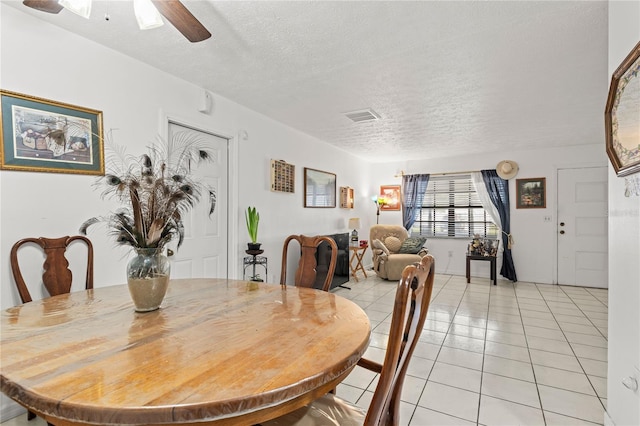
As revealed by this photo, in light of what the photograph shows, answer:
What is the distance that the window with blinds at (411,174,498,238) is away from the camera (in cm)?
614

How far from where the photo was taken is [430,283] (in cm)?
102

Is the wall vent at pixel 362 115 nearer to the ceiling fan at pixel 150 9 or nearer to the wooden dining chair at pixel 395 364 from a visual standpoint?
the ceiling fan at pixel 150 9

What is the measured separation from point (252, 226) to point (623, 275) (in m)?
2.92

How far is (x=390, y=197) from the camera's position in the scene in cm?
692

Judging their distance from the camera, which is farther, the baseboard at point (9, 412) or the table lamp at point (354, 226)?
the table lamp at point (354, 226)

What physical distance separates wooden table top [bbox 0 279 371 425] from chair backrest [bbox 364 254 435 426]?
142 mm

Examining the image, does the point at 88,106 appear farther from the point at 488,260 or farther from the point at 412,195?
the point at 488,260

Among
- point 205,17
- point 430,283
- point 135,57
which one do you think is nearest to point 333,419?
point 430,283

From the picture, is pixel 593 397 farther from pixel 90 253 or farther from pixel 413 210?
pixel 413 210

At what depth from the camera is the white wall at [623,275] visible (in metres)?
1.43

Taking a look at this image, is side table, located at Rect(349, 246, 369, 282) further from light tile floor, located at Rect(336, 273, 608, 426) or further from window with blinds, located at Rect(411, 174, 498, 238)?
window with blinds, located at Rect(411, 174, 498, 238)

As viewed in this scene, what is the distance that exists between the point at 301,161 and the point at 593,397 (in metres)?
3.83

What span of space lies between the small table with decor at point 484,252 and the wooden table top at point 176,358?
191 inches

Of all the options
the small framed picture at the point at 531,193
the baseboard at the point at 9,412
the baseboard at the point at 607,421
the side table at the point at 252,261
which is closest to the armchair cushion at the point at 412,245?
the small framed picture at the point at 531,193
